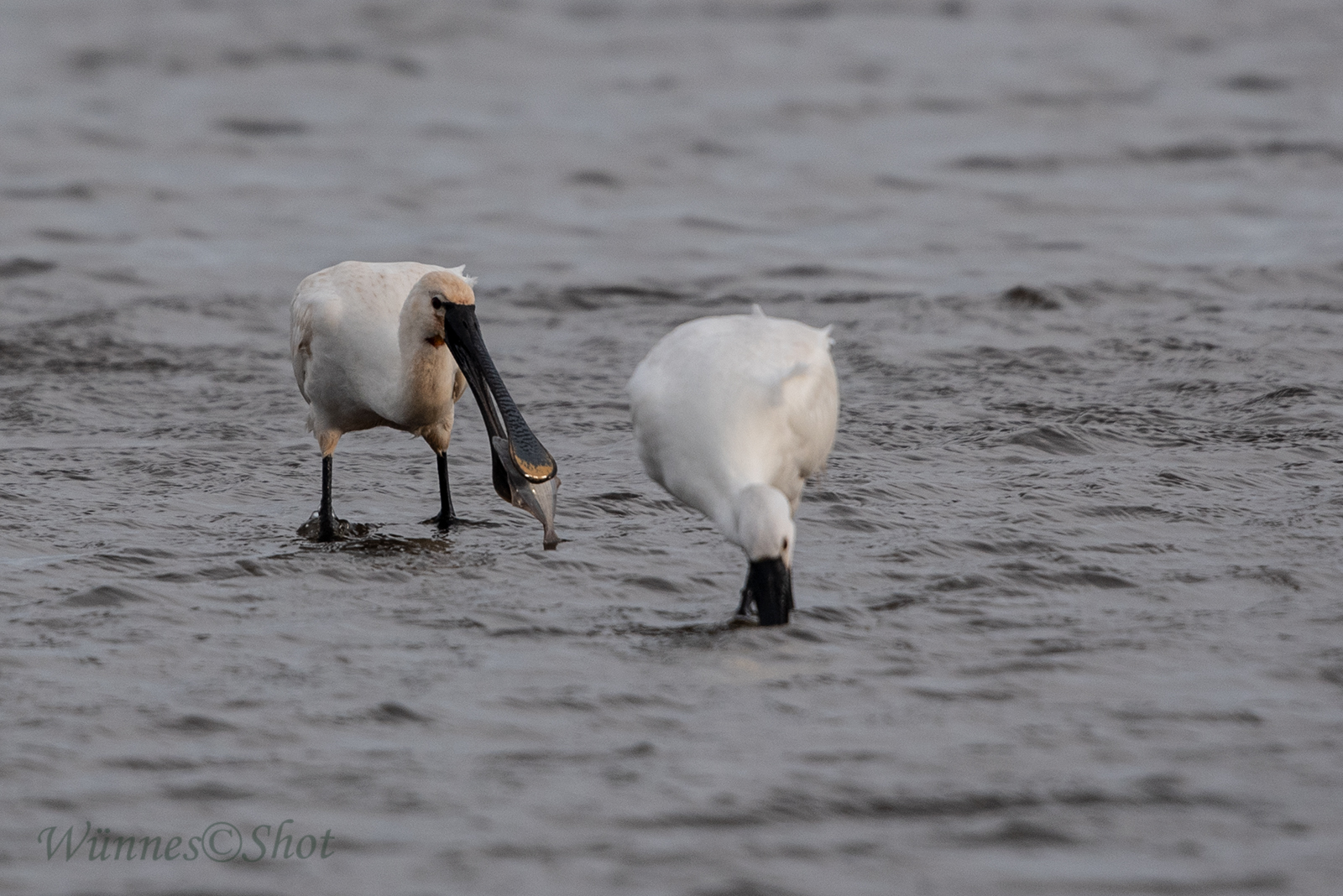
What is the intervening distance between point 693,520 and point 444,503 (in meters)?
1.10

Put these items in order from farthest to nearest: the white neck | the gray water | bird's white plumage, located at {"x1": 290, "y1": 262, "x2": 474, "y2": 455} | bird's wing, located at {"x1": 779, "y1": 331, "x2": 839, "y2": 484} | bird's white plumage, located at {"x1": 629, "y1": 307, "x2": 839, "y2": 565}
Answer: bird's white plumage, located at {"x1": 290, "y1": 262, "x2": 474, "y2": 455}, bird's wing, located at {"x1": 779, "y1": 331, "x2": 839, "y2": 484}, bird's white plumage, located at {"x1": 629, "y1": 307, "x2": 839, "y2": 565}, the white neck, the gray water

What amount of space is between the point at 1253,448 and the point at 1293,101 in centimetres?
1201

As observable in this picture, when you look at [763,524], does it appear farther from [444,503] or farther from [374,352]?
[374,352]

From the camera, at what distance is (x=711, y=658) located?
19.6ft

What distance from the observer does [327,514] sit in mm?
7863

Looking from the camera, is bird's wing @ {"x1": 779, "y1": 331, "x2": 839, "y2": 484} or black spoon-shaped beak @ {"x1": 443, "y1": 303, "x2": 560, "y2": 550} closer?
bird's wing @ {"x1": 779, "y1": 331, "x2": 839, "y2": 484}

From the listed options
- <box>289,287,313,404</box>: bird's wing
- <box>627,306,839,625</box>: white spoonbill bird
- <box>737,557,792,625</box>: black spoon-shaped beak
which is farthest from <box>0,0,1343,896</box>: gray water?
<box>289,287,313,404</box>: bird's wing

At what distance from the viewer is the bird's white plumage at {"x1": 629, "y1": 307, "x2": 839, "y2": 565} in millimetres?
6312

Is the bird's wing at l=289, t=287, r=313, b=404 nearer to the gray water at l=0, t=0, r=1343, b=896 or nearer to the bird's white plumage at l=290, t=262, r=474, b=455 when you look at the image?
the bird's white plumage at l=290, t=262, r=474, b=455

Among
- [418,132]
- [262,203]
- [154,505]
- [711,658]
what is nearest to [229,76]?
[418,132]

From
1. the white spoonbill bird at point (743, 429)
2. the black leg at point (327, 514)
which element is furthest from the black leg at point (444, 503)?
the white spoonbill bird at point (743, 429)

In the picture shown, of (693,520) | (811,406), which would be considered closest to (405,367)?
(693,520)

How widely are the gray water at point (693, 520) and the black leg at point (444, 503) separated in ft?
0.41

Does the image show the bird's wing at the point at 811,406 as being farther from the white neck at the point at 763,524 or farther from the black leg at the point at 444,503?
the black leg at the point at 444,503
